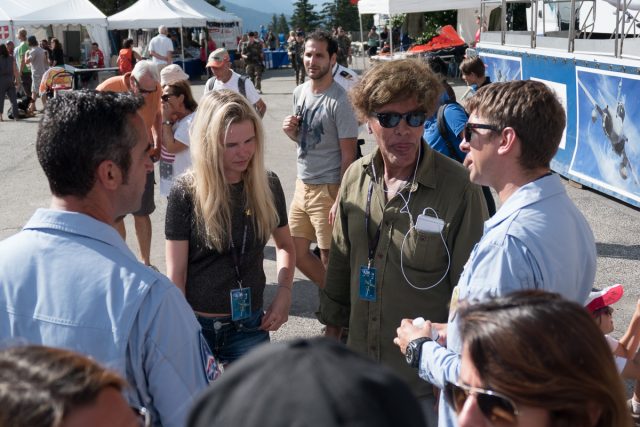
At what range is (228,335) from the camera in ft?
11.1

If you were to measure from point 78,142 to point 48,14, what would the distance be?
26.2 m

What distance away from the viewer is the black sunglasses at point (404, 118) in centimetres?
316

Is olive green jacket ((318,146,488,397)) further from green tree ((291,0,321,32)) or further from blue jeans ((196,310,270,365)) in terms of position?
green tree ((291,0,321,32))

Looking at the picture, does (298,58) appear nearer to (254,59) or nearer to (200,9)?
(254,59)

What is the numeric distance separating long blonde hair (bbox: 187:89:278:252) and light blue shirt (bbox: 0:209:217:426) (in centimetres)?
127

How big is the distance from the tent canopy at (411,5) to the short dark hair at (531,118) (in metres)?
18.5

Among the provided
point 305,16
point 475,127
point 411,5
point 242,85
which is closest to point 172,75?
point 242,85

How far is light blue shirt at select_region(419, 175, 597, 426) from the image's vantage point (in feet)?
7.18

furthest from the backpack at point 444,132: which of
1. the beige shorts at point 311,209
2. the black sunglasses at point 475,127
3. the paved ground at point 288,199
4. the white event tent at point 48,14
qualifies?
the white event tent at point 48,14

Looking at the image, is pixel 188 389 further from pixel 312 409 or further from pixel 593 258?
pixel 593 258

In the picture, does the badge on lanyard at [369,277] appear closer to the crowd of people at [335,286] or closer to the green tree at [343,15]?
the crowd of people at [335,286]

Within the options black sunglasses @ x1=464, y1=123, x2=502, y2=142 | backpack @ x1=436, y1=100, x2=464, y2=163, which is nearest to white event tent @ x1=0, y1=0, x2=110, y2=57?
backpack @ x1=436, y1=100, x2=464, y2=163

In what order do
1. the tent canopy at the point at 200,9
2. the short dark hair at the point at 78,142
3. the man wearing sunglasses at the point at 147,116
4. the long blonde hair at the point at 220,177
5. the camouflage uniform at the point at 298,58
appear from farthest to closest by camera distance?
the tent canopy at the point at 200,9
the camouflage uniform at the point at 298,58
the man wearing sunglasses at the point at 147,116
the long blonde hair at the point at 220,177
the short dark hair at the point at 78,142

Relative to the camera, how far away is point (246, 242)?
337 centimetres
